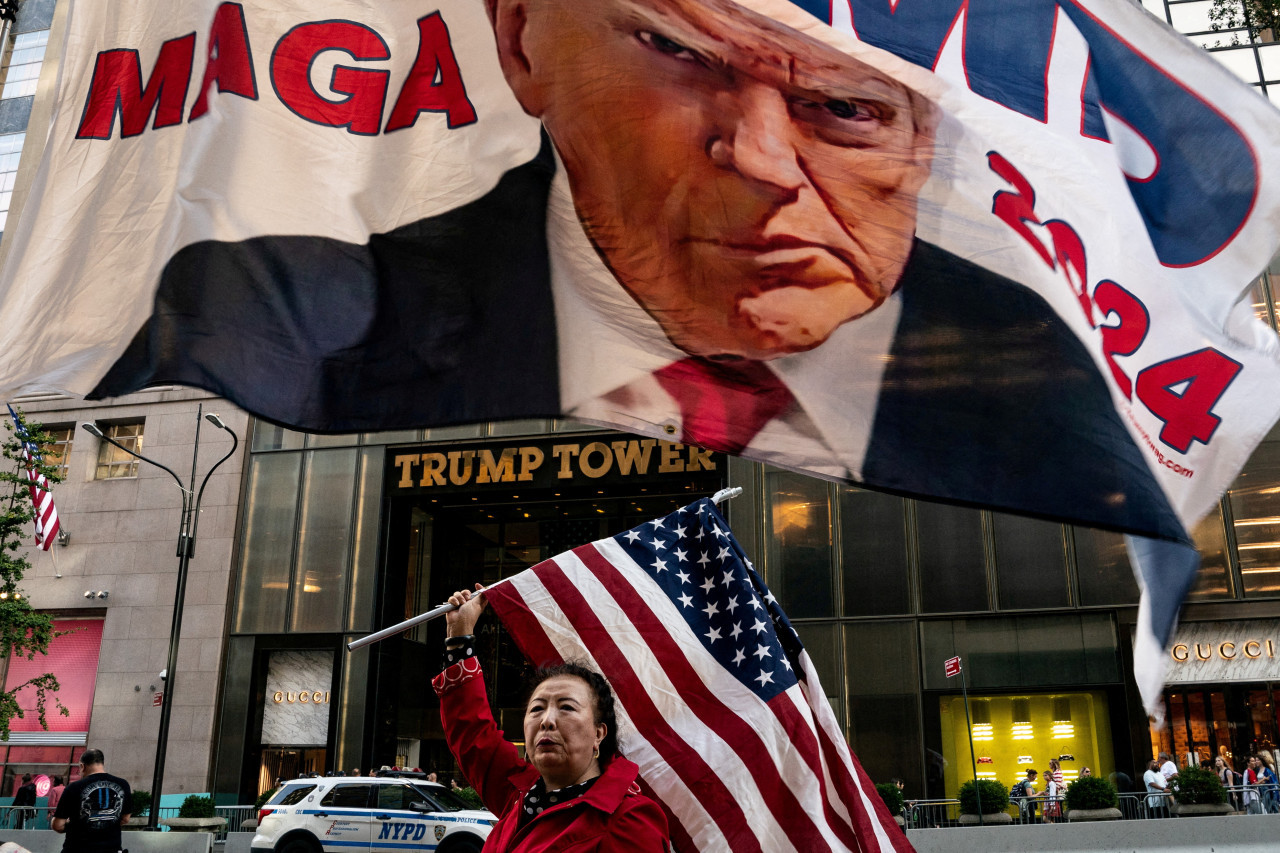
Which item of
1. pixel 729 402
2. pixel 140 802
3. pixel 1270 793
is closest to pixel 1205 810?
pixel 1270 793

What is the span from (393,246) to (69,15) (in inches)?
53.7

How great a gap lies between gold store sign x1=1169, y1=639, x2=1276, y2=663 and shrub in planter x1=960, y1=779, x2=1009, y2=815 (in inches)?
261

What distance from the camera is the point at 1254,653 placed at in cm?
2530

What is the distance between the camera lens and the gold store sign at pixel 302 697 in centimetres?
2998

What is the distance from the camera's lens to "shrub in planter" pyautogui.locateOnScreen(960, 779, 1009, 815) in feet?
70.2

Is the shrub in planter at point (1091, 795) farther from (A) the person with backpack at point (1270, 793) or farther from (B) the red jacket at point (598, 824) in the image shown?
(B) the red jacket at point (598, 824)

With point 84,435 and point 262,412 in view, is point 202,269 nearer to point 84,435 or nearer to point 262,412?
point 262,412

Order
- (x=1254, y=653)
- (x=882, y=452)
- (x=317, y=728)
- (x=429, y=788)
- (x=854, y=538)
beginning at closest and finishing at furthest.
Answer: (x=882, y=452) < (x=429, y=788) < (x=1254, y=653) < (x=854, y=538) < (x=317, y=728)

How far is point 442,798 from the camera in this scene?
18891 mm

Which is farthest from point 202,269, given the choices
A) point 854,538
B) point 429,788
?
point 854,538

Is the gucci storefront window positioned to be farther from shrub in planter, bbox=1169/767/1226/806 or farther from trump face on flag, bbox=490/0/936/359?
trump face on flag, bbox=490/0/936/359

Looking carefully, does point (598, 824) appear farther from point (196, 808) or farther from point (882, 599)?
point (882, 599)

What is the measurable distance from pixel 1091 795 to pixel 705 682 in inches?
729

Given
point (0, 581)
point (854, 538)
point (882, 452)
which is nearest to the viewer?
point (882, 452)
